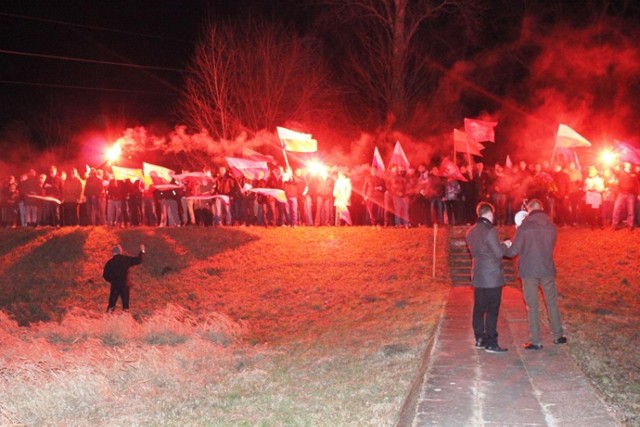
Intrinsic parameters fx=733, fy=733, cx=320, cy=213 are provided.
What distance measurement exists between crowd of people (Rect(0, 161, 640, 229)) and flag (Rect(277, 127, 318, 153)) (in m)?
1.52

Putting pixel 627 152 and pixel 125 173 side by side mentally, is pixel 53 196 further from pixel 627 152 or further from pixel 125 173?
pixel 627 152

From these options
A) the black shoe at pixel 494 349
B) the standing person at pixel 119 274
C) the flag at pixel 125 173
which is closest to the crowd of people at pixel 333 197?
the flag at pixel 125 173

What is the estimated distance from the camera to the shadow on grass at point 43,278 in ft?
62.7

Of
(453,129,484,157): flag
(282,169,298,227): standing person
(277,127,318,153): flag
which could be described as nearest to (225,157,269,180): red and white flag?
(277,127,318,153): flag

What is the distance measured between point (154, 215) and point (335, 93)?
16098 mm

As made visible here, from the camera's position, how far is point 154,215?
2431 centimetres

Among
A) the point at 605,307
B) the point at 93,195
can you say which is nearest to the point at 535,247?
the point at 605,307

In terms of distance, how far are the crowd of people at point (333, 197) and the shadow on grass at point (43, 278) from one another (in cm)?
186

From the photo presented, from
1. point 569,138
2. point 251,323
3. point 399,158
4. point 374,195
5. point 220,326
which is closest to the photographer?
point 220,326

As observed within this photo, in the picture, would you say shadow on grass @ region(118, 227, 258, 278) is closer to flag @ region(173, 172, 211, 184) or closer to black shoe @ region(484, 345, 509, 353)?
flag @ region(173, 172, 211, 184)

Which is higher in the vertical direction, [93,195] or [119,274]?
[93,195]

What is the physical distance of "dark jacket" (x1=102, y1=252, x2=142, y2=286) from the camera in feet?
57.5

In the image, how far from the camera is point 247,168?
24922 mm

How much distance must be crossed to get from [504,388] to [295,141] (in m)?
17.6
